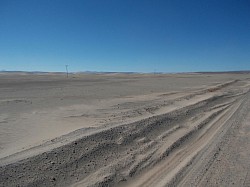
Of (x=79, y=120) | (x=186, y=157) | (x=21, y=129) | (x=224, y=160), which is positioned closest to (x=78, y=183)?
(x=186, y=157)

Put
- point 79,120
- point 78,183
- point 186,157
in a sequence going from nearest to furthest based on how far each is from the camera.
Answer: point 78,183 → point 186,157 → point 79,120

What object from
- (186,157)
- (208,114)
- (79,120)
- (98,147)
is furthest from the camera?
(208,114)

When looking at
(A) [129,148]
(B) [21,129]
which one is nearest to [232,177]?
(A) [129,148]

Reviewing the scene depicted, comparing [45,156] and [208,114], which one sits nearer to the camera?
[45,156]

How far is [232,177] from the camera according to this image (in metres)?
6.69

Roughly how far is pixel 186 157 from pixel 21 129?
248 inches

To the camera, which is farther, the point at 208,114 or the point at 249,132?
the point at 208,114

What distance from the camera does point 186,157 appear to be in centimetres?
817

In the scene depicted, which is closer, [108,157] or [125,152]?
[108,157]

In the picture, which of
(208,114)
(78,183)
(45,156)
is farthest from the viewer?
(208,114)

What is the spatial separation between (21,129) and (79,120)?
2.75 meters

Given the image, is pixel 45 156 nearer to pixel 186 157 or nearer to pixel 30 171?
pixel 30 171

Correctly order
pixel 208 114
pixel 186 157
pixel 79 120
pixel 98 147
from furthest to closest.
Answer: pixel 208 114, pixel 79 120, pixel 98 147, pixel 186 157

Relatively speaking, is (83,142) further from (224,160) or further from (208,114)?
(208,114)
